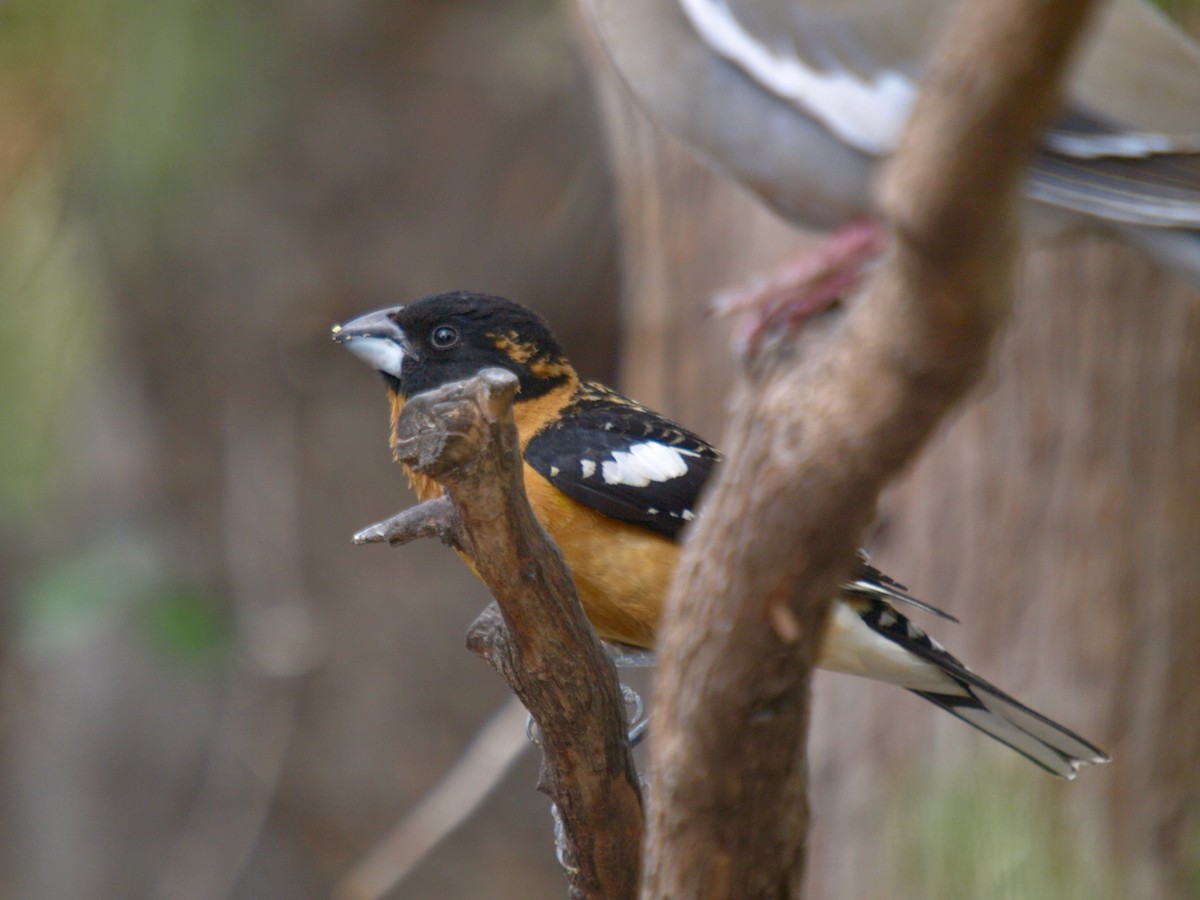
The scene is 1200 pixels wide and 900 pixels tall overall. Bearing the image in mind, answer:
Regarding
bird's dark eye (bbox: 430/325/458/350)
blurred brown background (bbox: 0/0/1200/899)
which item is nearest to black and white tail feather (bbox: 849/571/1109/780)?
bird's dark eye (bbox: 430/325/458/350)

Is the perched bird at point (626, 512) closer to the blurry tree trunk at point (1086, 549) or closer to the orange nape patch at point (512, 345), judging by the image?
the orange nape patch at point (512, 345)

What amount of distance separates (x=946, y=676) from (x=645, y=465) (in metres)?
0.69

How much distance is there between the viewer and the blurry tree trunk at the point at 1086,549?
4230mm

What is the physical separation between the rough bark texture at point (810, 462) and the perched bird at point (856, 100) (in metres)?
1.44

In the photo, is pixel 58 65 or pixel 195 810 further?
pixel 195 810

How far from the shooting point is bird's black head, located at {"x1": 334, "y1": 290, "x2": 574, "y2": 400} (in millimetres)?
2654

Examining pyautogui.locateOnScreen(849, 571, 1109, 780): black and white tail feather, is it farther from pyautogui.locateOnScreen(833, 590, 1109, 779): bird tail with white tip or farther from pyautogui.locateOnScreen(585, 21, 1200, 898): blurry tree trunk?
pyautogui.locateOnScreen(585, 21, 1200, 898): blurry tree trunk

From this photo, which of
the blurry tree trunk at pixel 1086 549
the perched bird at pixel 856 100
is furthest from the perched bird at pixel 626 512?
the blurry tree trunk at pixel 1086 549

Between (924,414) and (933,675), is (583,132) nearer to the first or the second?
(933,675)

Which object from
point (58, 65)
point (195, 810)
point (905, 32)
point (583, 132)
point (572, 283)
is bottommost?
point (195, 810)

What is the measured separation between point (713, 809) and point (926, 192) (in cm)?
84

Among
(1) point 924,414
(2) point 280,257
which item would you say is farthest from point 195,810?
(1) point 924,414

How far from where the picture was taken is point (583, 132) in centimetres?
619

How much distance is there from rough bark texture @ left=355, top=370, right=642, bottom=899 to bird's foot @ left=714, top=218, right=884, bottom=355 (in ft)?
0.97
